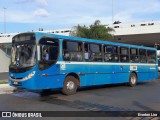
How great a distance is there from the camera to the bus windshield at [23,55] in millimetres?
14414

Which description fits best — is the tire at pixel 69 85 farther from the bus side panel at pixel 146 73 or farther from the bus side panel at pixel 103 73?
the bus side panel at pixel 146 73

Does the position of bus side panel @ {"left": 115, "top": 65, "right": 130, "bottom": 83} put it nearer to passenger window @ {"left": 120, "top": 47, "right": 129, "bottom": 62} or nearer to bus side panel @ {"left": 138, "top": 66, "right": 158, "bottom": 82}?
passenger window @ {"left": 120, "top": 47, "right": 129, "bottom": 62}

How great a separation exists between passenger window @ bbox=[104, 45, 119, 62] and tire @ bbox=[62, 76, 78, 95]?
320cm

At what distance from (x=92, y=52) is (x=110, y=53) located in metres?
1.91

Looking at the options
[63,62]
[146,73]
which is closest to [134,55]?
[146,73]

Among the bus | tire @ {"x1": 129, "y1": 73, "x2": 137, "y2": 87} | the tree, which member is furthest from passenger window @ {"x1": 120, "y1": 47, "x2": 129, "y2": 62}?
the tree

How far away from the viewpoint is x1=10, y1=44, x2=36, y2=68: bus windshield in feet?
47.3

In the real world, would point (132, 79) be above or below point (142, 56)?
below

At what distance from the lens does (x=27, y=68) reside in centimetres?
1434

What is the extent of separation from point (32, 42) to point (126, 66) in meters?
8.03

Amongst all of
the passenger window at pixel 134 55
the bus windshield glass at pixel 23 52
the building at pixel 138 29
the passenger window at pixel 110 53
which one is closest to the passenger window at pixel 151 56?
the passenger window at pixel 134 55

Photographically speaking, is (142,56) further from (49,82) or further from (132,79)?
(49,82)

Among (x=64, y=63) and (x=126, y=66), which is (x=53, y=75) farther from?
(x=126, y=66)

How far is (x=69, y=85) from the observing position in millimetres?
16062
